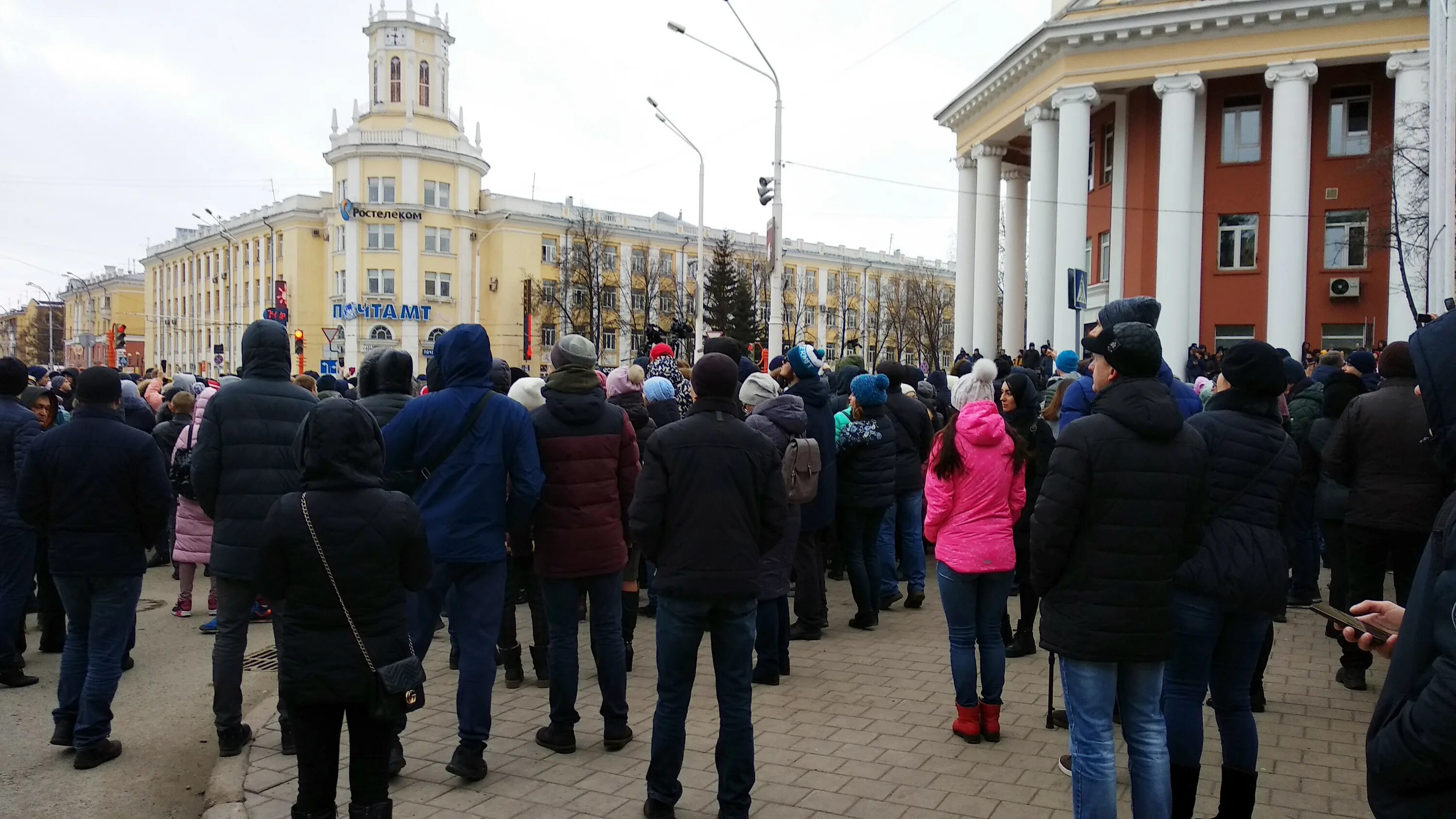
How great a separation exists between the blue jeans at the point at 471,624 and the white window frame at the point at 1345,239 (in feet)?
102

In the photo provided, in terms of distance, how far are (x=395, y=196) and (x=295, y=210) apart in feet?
35.5

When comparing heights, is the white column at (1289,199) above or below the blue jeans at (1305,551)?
above

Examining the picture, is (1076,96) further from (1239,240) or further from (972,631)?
(972,631)

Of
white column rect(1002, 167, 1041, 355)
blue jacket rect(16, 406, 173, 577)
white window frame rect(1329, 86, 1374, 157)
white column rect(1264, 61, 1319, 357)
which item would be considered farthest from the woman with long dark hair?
white window frame rect(1329, 86, 1374, 157)

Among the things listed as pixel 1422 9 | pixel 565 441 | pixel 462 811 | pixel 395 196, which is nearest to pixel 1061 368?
pixel 565 441

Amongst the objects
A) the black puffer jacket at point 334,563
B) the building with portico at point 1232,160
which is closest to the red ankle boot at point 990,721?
the black puffer jacket at point 334,563

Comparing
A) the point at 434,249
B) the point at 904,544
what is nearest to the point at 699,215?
the point at 904,544

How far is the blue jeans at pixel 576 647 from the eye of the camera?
18.8ft

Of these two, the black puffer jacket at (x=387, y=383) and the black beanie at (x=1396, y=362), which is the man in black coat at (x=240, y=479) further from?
the black beanie at (x=1396, y=362)

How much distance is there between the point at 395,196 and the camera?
71.8 metres

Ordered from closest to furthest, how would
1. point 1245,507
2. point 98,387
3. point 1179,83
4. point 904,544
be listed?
point 1245,507 < point 98,387 < point 904,544 < point 1179,83

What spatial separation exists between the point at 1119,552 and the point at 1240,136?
1228 inches

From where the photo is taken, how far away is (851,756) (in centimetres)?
564

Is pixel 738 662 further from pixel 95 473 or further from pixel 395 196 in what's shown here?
pixel 395 196
